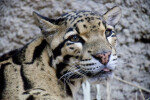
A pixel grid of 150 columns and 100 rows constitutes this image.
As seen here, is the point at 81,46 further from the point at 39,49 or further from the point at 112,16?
the point at 112,16

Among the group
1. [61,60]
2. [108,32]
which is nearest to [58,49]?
[61,60]

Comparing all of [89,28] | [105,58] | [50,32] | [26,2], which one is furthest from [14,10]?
[105,58]

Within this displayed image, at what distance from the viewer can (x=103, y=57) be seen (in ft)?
12.1

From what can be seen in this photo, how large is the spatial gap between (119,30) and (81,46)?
279cm

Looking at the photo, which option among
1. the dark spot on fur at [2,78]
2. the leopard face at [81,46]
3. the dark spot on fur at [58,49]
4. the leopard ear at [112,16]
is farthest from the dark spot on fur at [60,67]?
the leopard ear at [112,16]

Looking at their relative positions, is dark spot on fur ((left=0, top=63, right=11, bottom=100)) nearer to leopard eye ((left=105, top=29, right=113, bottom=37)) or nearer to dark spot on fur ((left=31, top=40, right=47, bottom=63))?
dark spot on fur ((left=31, top=40, right=47, bottom=63))

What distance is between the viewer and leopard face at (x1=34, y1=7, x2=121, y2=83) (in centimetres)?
376

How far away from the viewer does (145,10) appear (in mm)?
6625

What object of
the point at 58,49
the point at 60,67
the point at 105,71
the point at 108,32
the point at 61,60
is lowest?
the point at 105,71

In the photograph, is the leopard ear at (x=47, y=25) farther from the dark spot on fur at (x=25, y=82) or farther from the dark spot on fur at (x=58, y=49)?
the dark spot on fur at (x=25, y=82)

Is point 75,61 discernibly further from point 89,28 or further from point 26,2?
point 26,2

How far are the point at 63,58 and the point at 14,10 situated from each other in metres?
2.89

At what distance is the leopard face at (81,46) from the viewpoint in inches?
148

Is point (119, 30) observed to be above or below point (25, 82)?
above
